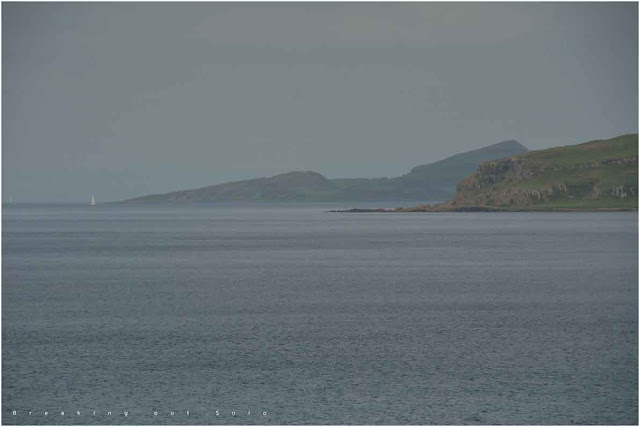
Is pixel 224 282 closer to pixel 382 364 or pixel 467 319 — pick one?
pixel 467 319

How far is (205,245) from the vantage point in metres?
120

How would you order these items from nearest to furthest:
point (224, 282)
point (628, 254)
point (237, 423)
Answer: point (237, 423), point (224, 282), point (628, 254)

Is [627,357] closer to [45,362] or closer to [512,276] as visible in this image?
[45,362]

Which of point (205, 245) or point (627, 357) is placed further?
point (205, 245)

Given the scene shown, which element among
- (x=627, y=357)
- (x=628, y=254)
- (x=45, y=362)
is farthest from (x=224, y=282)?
(x=628, y=254)

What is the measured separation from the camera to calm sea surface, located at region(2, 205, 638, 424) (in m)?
29.5

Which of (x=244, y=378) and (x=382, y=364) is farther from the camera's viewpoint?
(x=382, y=364)

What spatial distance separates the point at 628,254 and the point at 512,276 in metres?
31.4

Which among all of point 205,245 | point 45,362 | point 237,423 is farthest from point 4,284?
point 205,245

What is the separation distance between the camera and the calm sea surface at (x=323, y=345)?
2945 centimetres

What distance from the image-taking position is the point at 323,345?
128 ft

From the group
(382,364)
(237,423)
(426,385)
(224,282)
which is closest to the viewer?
(237,423)

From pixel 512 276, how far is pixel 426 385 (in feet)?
137

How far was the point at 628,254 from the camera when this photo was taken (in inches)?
3824
